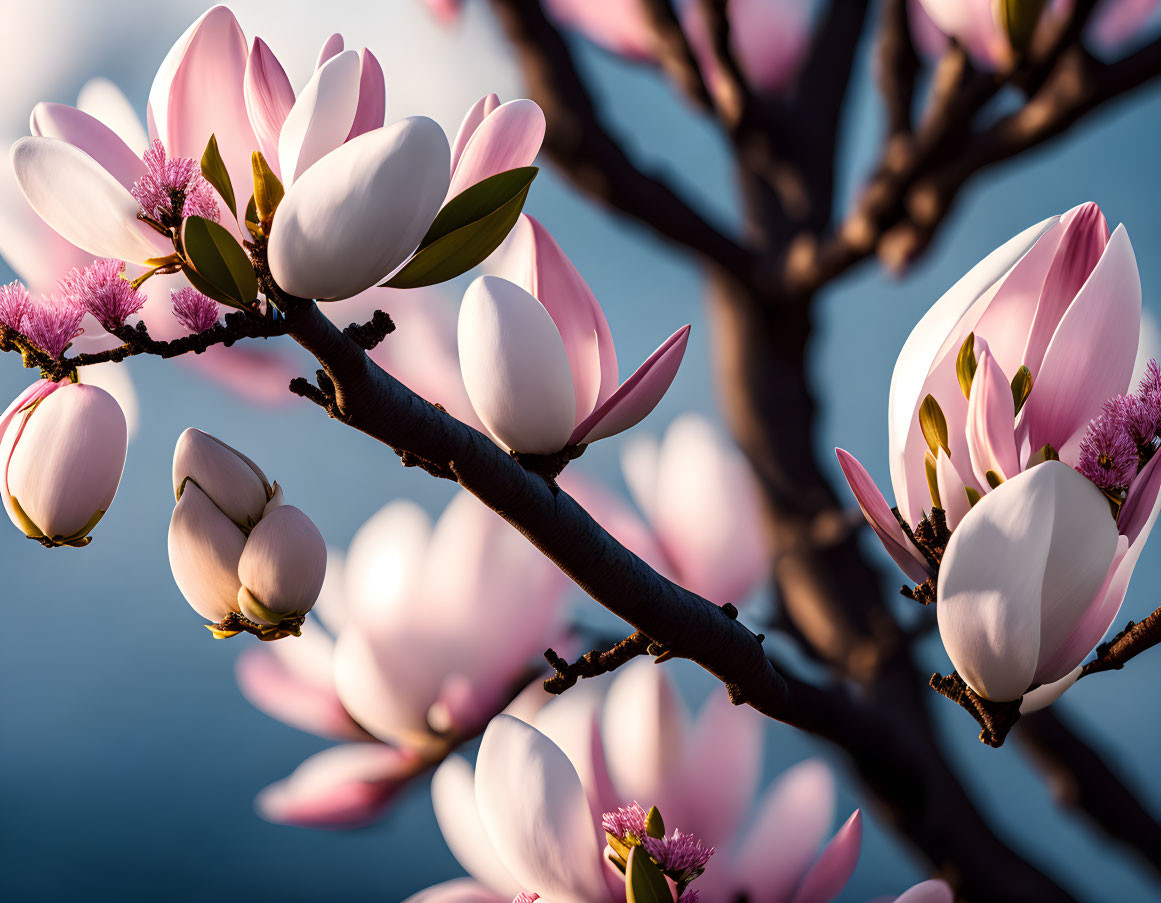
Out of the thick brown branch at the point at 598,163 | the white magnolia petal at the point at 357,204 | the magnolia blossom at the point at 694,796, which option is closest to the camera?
the white magnolia petal at the point at 357,204

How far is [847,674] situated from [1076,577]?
0.65ft

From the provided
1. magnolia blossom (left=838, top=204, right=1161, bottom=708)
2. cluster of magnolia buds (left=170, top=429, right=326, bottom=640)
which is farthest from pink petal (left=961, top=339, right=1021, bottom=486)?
cluster of magnolia buds (left=170, top=429, right=326, bottom=640)

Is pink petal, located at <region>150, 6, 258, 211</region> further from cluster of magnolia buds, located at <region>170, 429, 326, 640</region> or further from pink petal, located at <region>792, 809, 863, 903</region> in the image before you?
pink petal, located at <region>792, 809, 863, 903</region>

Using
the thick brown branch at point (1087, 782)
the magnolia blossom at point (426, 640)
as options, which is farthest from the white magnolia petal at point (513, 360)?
the thick brown branch at point (1087, 782)

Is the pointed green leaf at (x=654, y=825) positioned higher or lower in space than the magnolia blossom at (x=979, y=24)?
lower

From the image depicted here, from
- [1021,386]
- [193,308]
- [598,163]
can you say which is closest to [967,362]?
[1021,386]

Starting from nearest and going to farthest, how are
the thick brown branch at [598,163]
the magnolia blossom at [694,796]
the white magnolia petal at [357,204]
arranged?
1. the white magnolia petal at [357,204]
2. the magnolia blossom at [694,796]
3. the thick brown branch at [598,163]

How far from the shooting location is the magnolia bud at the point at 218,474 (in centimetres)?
16

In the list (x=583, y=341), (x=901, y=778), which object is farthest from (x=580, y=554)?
(x=901, y=778)

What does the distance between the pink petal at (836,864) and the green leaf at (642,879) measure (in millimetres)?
61

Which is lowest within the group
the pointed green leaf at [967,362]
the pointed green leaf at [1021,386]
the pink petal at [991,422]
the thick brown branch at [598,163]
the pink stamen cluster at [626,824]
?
the pink stamen cluster at [626,824]

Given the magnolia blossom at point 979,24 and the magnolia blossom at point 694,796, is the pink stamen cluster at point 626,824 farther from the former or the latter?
the magnolia blossom at point 979,24

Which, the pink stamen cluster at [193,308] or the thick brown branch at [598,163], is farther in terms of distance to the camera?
the thick brown branch at [598,163]

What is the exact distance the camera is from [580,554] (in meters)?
0.16
